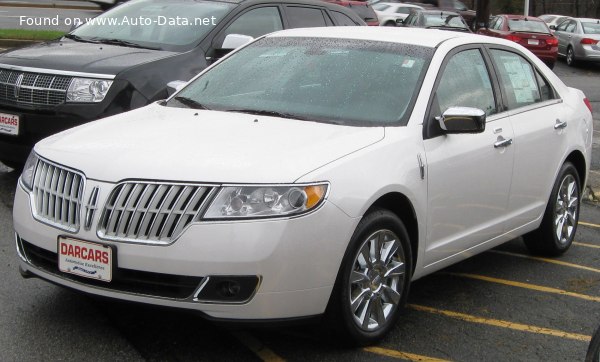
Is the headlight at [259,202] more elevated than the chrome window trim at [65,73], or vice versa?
the headlight at [259,202]

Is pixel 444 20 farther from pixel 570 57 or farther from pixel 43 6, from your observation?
pixel 43 6

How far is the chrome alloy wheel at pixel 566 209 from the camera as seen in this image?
21.5ft

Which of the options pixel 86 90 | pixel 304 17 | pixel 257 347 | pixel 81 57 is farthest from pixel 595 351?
pixel 304 17

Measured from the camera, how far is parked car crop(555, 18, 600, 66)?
2700cm

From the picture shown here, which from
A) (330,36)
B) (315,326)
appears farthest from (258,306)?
(330,36)

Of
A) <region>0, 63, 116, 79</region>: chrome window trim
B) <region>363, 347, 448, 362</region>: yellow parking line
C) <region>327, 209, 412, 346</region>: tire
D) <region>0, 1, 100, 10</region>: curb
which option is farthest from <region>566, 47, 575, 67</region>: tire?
<region>363, 347, 448, 362</region>: yellow parking line

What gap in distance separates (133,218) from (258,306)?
0.68 meters

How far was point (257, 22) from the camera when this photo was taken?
8.66 metres

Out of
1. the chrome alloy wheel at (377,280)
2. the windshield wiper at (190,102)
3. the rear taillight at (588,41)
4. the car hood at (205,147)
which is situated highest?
the car hood at (205,147)

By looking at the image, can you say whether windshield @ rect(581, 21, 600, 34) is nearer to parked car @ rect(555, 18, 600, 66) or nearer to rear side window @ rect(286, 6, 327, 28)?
parked car @ rect(555, 18, 600, 66)

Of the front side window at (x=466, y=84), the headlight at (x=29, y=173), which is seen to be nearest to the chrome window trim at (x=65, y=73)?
the headlight at (x=29, y=173)

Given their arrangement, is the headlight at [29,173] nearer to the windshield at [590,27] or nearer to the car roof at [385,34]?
the car roof at [385,34]

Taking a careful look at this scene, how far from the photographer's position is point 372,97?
5.13 meters

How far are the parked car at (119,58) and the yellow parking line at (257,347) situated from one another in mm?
2968
